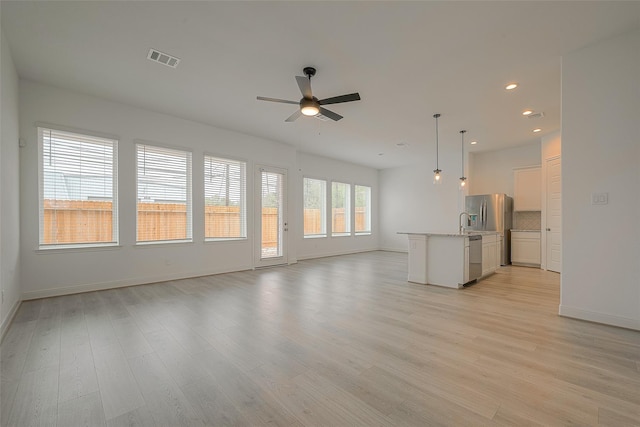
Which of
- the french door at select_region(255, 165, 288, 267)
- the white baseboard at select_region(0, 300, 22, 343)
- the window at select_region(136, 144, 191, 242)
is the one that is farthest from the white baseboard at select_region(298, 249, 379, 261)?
the white baseboard at select_region(0, 300, 22, 343)

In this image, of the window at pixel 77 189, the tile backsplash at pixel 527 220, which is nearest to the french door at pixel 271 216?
the window at pixel 77 189

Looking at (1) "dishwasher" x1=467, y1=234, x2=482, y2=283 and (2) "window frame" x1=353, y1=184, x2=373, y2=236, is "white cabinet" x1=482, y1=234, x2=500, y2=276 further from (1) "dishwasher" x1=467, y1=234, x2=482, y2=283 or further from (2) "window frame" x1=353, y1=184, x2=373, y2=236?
(2) "window frame" x1=353, y1=184, x2=373, y2=236

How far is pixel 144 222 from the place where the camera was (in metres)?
5.06

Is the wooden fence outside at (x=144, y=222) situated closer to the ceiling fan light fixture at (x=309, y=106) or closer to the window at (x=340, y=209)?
the window at (x=340, y=209)

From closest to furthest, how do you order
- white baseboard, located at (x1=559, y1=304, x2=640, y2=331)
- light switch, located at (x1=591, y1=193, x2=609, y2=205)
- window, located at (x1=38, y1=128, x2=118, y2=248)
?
1. white baseboard, located at (x1=559, y1=304, x2=640, y2=331)
2. light switch, located at (x1=591, y1=193, x2=609, y2=205)
3. window, located at (x1=38, y1=128, x2=118, y2=248)

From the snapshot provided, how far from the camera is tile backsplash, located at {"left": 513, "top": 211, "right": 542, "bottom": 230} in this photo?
725 cm

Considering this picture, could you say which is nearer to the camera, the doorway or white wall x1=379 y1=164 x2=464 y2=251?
the doorway

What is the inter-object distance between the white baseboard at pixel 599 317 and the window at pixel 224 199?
5700 mm

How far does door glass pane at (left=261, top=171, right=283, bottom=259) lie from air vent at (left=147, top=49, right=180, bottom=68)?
3430 millimetres

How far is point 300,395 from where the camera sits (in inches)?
73.5

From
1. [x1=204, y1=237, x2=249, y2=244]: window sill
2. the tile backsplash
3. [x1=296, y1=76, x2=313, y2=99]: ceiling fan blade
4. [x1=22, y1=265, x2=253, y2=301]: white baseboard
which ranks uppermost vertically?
[x1=296, y1=76, x2=313, y2=99]: ceiling fan blade

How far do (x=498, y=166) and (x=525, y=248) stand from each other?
94.1 inches

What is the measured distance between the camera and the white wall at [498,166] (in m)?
7.31

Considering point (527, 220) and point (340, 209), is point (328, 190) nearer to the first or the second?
point (340, 209)
